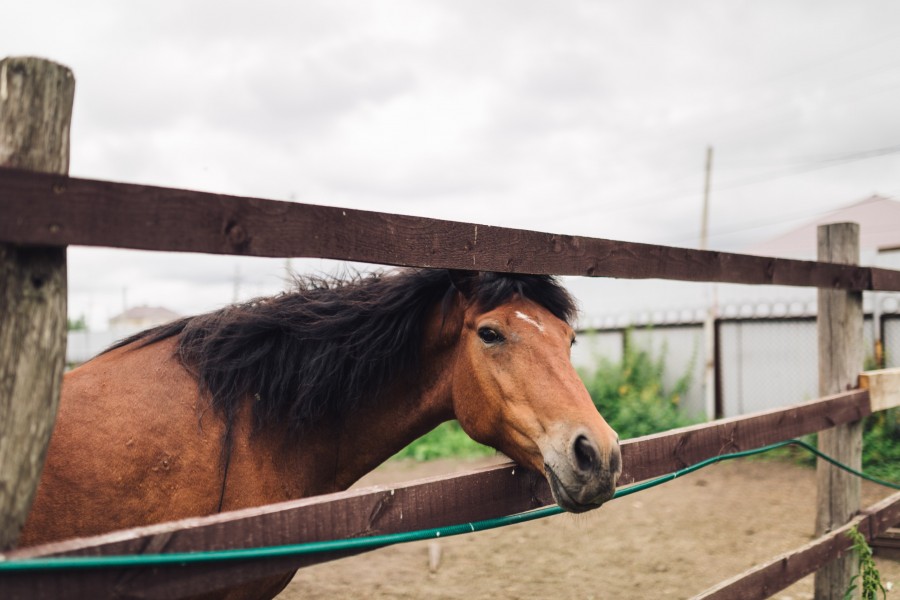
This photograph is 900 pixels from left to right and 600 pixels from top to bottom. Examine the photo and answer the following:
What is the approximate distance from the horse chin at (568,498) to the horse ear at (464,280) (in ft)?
2.46

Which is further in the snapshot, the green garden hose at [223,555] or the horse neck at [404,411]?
the horse neck at [404,411]

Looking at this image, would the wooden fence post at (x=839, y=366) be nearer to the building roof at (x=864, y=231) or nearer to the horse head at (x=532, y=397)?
the horse head at (x=532, y=397)

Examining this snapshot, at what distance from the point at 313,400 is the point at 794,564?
2.40 meters

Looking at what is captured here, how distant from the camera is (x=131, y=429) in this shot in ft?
6.67

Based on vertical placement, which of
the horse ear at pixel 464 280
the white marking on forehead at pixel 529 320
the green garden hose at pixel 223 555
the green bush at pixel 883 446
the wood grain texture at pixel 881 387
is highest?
the horse ear at pixel 464 280

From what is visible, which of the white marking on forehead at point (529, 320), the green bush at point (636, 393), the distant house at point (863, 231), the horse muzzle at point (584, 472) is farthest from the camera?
the distant house at point (863, 231)

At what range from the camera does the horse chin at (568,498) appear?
1800 millimetres

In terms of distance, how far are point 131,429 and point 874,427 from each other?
30.2ft

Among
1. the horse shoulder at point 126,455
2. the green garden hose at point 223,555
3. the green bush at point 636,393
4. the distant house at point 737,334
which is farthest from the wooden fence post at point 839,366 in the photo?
the green bush at point 636,393

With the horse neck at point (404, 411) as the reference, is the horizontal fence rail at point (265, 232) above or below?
above

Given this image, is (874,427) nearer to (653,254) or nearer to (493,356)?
(653,254)

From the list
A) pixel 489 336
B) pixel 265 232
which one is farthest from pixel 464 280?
pixel 265 232

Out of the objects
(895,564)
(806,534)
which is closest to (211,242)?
A: (895,564)

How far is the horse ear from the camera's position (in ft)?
7.61
